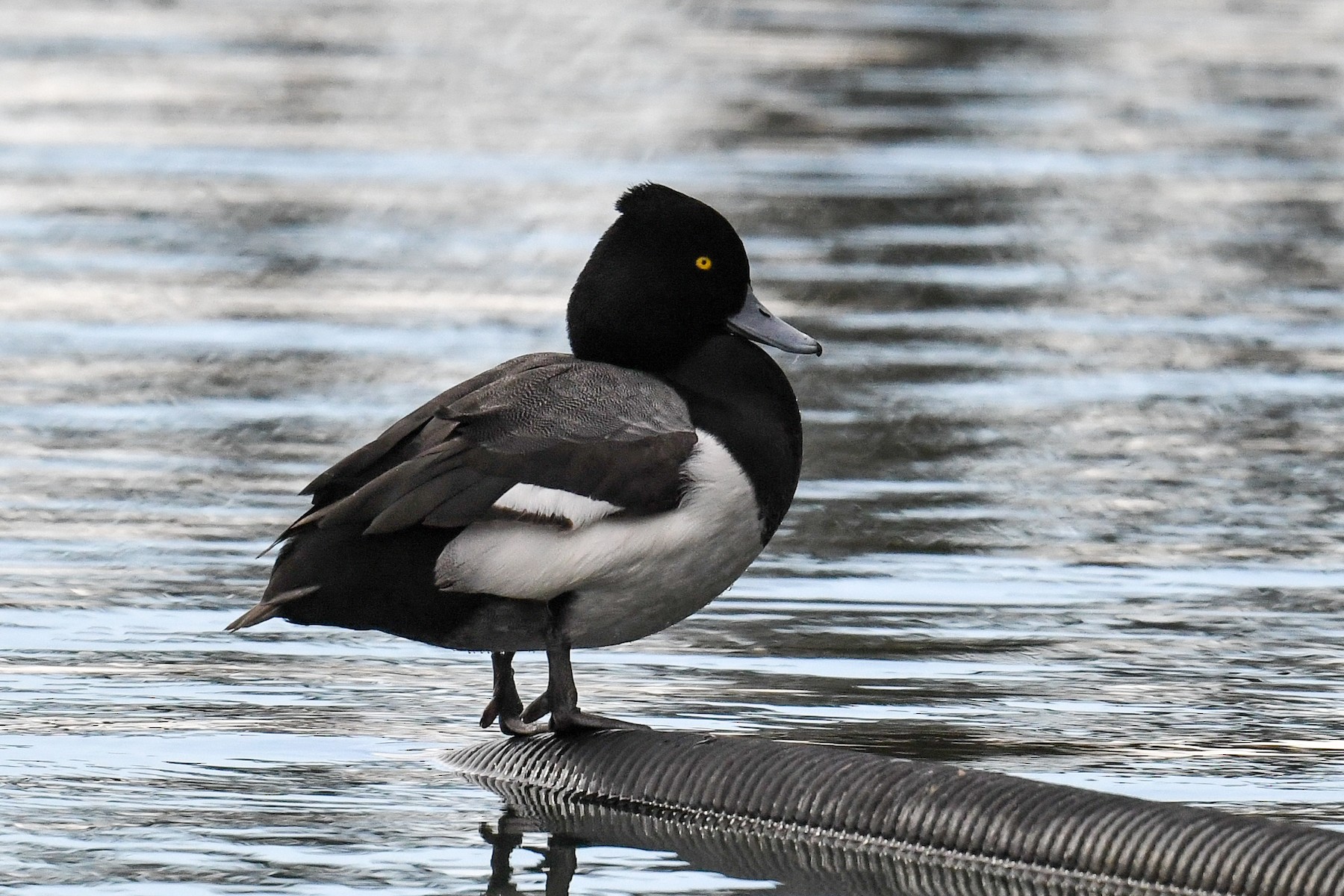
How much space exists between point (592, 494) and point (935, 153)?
34.5 ft

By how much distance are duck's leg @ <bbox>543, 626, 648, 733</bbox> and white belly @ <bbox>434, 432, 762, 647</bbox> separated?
0.09 metres

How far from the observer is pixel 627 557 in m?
5.58

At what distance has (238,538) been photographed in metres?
8.09

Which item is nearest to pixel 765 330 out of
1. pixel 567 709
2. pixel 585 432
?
pixel 585 432

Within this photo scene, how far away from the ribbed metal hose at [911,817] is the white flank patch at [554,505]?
598mm

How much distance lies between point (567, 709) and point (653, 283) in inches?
38.6

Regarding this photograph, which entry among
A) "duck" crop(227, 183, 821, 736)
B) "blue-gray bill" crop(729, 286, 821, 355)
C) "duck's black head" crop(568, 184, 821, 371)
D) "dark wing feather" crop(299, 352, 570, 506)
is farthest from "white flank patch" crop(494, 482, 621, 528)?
"blue-gray bill" crop(729, 286, 821, 355)

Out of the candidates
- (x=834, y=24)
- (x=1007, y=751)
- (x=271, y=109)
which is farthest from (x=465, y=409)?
(x=834, y=24)

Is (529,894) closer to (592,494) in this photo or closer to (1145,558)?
(592,494)

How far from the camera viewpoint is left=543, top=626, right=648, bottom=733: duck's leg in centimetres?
583

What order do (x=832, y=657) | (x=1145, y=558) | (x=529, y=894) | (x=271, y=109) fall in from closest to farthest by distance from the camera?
(x=529, y=894) < (x=832, y=657) < (x=1145, y=558) < (x=271, y=109)

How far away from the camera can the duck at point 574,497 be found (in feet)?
18.2

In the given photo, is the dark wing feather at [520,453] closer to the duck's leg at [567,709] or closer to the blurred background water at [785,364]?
the duck's leg at [567,709]

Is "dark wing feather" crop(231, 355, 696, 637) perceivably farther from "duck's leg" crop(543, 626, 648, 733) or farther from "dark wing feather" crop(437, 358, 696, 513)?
"duck's leg" crop(543, 626, 648, 733)
